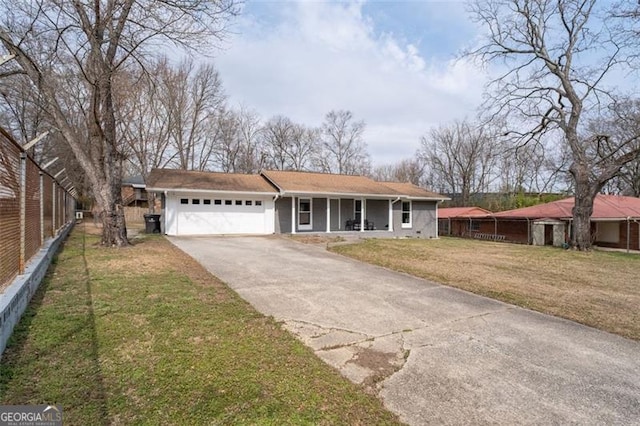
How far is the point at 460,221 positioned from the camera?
91.4 ft

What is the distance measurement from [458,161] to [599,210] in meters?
21.3

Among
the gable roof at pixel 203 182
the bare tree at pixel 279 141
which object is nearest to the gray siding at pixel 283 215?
the gable roof at pixel 203 182

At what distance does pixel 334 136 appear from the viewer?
3956cm

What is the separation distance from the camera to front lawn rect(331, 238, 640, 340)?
209 inches

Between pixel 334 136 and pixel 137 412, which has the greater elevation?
pixel 334 136

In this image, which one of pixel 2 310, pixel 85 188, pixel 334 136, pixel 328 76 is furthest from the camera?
pixel 334 136

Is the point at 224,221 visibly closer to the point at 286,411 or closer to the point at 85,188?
the point at 286,411

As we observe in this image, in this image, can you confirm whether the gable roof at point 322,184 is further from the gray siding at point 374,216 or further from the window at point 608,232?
the window at point 608,232

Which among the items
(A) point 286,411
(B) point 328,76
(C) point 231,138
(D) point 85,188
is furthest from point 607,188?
(D) point 85,188

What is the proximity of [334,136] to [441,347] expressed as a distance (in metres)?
37.2

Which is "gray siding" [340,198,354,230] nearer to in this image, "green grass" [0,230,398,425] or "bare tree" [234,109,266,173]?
"green grass" [0,230,398,425]

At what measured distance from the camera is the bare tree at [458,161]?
38406 millimetres

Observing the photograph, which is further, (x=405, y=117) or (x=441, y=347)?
(x=405, y=117)

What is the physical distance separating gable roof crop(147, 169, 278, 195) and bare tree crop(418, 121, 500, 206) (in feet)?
93.3
